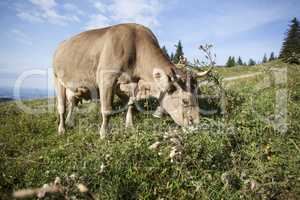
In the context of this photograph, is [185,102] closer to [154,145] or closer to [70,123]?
[154,145]

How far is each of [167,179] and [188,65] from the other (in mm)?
3787

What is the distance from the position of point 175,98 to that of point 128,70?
1.48m

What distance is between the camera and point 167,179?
370 cm

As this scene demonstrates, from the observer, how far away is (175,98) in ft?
20.9

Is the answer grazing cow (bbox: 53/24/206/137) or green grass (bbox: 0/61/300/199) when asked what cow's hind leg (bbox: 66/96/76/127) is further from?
green grass (bbox: 0/61/300/199)

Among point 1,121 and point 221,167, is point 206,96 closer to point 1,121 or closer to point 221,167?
point 221,167

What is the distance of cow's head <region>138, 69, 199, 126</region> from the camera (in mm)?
6113

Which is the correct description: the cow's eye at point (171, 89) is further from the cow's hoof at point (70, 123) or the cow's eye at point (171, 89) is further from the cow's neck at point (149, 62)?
the cow's hoof at point (70, 123)

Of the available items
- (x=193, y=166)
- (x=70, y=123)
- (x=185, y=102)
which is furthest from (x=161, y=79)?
(x=70, y=123)

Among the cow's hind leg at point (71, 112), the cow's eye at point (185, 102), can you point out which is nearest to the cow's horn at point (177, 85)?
the cow's eye at point (185, 102)

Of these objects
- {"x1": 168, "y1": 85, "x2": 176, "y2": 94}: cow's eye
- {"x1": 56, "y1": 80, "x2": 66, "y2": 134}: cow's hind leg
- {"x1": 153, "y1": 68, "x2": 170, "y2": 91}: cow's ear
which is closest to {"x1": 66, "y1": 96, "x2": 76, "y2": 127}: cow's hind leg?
{"x1": 56, "y1": 80, "x2": 66, "y2": 134}: cow's hind leg

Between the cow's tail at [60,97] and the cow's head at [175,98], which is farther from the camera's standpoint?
the cow's tail at [60,97]

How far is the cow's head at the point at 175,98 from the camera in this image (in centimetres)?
611

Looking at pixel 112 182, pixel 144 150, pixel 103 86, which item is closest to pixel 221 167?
pixel 144 150
